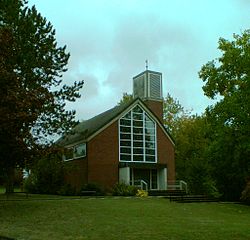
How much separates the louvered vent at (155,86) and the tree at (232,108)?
12996 millimetres

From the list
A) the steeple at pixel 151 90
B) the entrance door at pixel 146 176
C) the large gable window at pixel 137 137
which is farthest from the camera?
the steeple at pixel 151 90

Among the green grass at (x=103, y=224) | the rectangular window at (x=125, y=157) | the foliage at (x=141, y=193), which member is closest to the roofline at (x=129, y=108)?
the rectangular window at (x=125, y=157)

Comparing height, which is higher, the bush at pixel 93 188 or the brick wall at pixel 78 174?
the brick wall at pixel 78 174

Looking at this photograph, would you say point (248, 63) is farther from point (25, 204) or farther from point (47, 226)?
point (47, 226)

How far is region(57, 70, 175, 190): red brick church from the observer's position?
136 ft

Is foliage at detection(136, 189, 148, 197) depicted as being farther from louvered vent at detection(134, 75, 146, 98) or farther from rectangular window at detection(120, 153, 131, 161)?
louvered vent at detection(134, 75, 146, 98)

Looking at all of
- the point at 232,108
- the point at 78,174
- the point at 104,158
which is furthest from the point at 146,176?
the point at 232,108

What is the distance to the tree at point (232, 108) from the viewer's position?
3119 cm

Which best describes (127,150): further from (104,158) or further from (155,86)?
(155,86)

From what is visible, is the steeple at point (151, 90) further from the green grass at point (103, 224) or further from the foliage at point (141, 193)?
the green grass at point (103, 224)

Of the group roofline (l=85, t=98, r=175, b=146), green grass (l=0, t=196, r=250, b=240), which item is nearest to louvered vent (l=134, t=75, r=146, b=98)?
roofline (l=85, t=98, r=175, b=146)

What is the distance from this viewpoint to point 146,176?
44.6 m

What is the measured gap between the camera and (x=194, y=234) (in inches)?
543

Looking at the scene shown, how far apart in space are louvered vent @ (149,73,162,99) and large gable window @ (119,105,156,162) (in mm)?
3963
